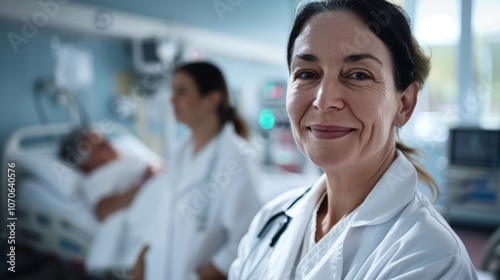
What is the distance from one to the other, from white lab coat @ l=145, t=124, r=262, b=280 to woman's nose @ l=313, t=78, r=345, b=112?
1.00m

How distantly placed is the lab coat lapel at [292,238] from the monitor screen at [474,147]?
3.07m

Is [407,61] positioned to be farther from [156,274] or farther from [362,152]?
[156,274]

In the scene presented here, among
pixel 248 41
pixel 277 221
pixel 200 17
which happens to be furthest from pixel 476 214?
pixel 277 221

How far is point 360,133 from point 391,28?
22 centimetres

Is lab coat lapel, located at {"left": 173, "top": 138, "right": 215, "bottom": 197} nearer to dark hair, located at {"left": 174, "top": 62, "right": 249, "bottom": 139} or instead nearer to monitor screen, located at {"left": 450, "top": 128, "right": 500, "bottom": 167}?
dark hair, located at {"left": 174, "top": 62, "right": 249, "bottom": 139}

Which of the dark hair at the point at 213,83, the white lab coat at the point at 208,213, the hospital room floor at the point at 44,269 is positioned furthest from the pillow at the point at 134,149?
the dark hair at the point at 213,83

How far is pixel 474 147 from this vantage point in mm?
3576

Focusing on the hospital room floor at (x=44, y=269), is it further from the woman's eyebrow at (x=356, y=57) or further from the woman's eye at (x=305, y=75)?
the woman's eyebrow at (x=356, y=57)

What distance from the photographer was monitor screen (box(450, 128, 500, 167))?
137 inches

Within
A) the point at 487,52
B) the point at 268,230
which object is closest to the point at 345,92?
the point at 268,230

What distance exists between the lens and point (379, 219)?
0.80 metres

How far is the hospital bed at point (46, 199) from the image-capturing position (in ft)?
7.86

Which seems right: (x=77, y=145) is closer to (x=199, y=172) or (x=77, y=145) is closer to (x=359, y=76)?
(x=199, y=172)

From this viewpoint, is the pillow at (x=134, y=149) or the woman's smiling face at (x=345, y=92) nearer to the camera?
the woman's smiling face at (x=345, y=92)
